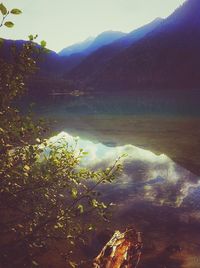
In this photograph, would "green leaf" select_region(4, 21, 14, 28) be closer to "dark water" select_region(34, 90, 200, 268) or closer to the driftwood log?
the driftwood log

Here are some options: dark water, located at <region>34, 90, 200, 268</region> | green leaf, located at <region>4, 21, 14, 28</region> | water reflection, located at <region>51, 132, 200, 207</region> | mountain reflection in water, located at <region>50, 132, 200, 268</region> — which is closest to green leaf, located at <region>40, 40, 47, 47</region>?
green leaf, located at <region>4, 21, 14, 28</region>

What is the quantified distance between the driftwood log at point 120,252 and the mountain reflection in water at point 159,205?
2013 mm

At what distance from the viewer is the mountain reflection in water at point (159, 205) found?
10.4 m

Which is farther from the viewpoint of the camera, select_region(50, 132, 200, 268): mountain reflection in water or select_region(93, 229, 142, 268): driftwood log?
select_region(50, 132, 200, 268): mountain reflection in water

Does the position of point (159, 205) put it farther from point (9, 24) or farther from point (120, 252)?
point (9, 24)

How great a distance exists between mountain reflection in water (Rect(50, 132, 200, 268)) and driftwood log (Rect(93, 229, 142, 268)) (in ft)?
6.60

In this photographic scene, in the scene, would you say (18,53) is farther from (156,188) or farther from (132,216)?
(156,188)

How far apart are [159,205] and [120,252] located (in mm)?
7146

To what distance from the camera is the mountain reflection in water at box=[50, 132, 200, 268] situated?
1042cm

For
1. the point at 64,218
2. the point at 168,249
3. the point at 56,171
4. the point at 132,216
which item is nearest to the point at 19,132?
the point at 56,171

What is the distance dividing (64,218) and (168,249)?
581 cm

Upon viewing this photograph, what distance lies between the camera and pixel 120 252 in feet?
24.4

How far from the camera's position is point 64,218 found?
5809 mm

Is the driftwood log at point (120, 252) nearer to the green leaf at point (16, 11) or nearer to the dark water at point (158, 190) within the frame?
the dark water at point (158, 190)
